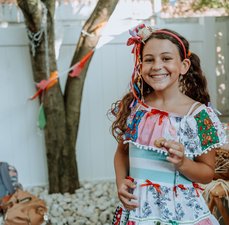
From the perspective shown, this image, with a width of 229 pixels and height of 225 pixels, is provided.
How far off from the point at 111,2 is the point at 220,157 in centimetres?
179

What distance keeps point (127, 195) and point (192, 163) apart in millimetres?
237

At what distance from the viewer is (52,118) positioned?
13.1ft

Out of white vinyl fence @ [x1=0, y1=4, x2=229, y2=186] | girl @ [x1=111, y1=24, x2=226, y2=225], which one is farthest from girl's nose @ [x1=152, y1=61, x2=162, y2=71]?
white vinyl fence @ [x1=0, y1=4, x2=229, y2=186]

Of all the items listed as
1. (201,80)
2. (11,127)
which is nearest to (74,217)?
(11,127)

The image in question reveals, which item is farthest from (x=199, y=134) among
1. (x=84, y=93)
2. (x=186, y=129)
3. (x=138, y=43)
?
(x=84, y=93)

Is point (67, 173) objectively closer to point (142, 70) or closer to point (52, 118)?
point (52, 118)

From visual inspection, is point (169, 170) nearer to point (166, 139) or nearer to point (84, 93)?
point (166, 139)

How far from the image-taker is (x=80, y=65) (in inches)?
156

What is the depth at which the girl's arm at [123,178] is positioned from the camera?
158 centimetres

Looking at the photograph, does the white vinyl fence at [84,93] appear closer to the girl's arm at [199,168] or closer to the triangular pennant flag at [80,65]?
the triangular pennant flag at [80,65]

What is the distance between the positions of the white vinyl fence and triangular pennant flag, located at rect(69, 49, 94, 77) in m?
0.30

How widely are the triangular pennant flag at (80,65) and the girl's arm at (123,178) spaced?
7.32 ft

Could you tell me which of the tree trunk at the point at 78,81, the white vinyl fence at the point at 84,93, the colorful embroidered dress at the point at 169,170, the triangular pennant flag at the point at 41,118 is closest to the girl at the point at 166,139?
the colorful embroidered dress at the point at 169,170

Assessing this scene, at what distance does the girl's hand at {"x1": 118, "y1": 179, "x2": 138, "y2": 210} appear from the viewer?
5.16 ft
